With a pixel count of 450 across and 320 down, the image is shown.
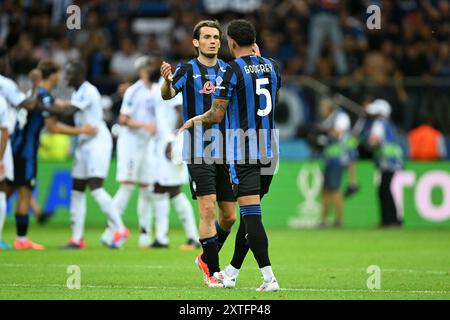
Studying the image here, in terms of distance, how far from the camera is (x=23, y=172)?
15719mm

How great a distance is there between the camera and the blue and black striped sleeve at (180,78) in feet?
36.1

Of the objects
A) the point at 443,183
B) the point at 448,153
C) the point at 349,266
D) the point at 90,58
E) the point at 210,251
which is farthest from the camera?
the point at 90,58

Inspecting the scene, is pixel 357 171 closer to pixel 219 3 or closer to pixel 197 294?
pixel 219 3

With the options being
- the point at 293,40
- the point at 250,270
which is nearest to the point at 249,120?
the point at 250,270

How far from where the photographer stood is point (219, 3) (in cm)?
2695

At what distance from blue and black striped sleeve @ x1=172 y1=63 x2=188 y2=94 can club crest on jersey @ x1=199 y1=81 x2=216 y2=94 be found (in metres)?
0.24

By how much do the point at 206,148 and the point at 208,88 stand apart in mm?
807

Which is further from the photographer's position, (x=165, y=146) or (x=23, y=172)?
(x=165, y=146)

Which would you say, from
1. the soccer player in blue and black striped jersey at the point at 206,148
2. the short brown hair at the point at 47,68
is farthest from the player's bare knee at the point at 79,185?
the soccer player in blue and black striped jersey at the point at 206,148

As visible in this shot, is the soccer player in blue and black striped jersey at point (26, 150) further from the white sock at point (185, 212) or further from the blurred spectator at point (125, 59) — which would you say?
the blurred spectator at point (125, 59)

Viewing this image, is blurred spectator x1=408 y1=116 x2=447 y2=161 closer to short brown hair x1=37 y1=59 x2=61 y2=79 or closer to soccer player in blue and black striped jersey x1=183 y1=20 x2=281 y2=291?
short brown hair x1=37 y1=59 x2=61 y2=79

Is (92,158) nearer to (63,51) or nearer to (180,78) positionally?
(180,78)
